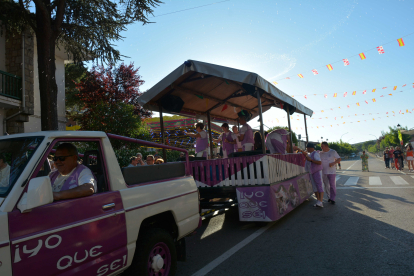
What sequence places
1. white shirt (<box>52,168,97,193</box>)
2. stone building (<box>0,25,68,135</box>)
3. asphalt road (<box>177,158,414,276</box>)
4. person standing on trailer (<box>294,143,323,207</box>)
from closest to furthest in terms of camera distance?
white shirt (<box>52,168,97,193</box>) → asphalt road (<box>177,158,414,276</box>) → person standing on trailer (<box>294,143,323,207</box>) → stone building (<box>0,25,68,135</box>)

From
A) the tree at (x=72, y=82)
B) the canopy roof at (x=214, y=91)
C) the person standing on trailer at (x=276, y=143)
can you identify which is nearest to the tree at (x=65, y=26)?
the canopy roof at (x=214, y=91)

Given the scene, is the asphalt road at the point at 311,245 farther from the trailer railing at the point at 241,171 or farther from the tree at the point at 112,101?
the tree at the point at 112,101

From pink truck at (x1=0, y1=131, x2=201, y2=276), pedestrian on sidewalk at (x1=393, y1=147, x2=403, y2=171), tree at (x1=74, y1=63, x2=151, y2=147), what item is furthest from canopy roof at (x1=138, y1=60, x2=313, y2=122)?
pedestrian on sidewalk at (x1=393, y1=147, x2=403, y2=171)

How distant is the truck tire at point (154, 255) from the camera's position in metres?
2.98

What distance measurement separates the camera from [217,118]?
11.6 m

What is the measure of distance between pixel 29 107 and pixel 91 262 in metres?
13.2

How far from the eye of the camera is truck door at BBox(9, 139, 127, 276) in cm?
203

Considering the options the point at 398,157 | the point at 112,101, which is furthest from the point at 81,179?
the point at 398,157

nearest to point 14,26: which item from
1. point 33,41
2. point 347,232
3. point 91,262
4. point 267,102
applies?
point 33,41

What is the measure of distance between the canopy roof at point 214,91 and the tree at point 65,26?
412cm

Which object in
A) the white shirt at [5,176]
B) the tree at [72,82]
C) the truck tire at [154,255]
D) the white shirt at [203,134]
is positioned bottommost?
the truck tire at [154,255]

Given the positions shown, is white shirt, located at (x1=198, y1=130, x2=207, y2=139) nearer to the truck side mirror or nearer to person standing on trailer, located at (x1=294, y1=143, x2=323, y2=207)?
person standing on trailer, located at (x1=294, y1=143, x2=323, y2=207)

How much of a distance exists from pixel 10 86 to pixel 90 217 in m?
12.8

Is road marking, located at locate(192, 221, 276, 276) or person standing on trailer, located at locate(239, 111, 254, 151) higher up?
person standing on trailer, located at locate(239, 111, 254, 151)
